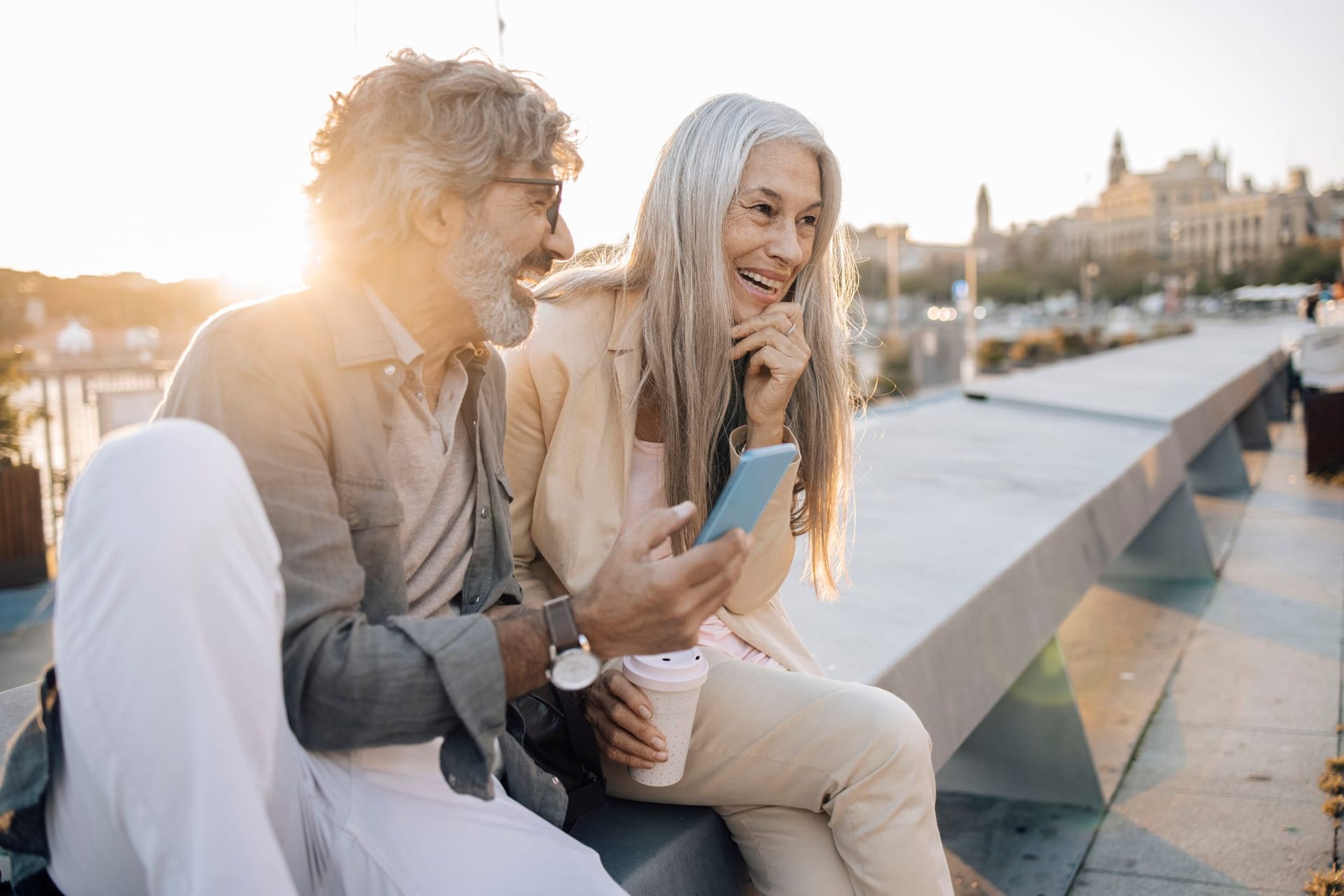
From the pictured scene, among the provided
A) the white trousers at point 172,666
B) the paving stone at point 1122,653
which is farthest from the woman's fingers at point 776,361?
the paving stone at point 1122,653

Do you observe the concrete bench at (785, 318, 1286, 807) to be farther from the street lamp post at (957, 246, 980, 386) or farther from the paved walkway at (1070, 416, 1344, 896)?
the street lamp post at (957, 246, 980, 386)

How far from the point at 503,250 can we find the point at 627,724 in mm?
911

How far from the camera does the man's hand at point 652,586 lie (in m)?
1.56

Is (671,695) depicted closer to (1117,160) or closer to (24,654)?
(24,654)

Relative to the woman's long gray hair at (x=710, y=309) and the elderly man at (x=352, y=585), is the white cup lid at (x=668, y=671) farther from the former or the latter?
the woman's long gray hair at (x=710, y=309)

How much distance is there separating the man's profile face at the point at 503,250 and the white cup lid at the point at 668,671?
2.12 ft

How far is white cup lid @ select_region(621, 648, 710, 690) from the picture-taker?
1982 millimetres

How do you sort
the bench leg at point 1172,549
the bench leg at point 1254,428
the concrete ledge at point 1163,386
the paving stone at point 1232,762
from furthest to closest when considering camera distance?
the bench leg at point 1254,428 → the concrete ledge at point 1163,386 → the bench leg at point 1172,549 → the paving stone at point 1232,762

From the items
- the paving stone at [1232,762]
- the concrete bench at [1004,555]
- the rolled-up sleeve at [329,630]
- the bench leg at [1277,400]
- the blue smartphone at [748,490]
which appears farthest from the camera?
the bench leg at [1277,400]

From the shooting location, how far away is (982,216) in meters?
178

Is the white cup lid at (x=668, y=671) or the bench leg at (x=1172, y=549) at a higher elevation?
the white cup lid at (x=668, y=671)

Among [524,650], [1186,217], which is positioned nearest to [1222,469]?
[524,650]

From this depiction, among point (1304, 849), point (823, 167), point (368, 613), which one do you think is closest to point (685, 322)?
point (823, 167)

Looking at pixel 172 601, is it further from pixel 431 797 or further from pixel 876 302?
pixel 876 302
